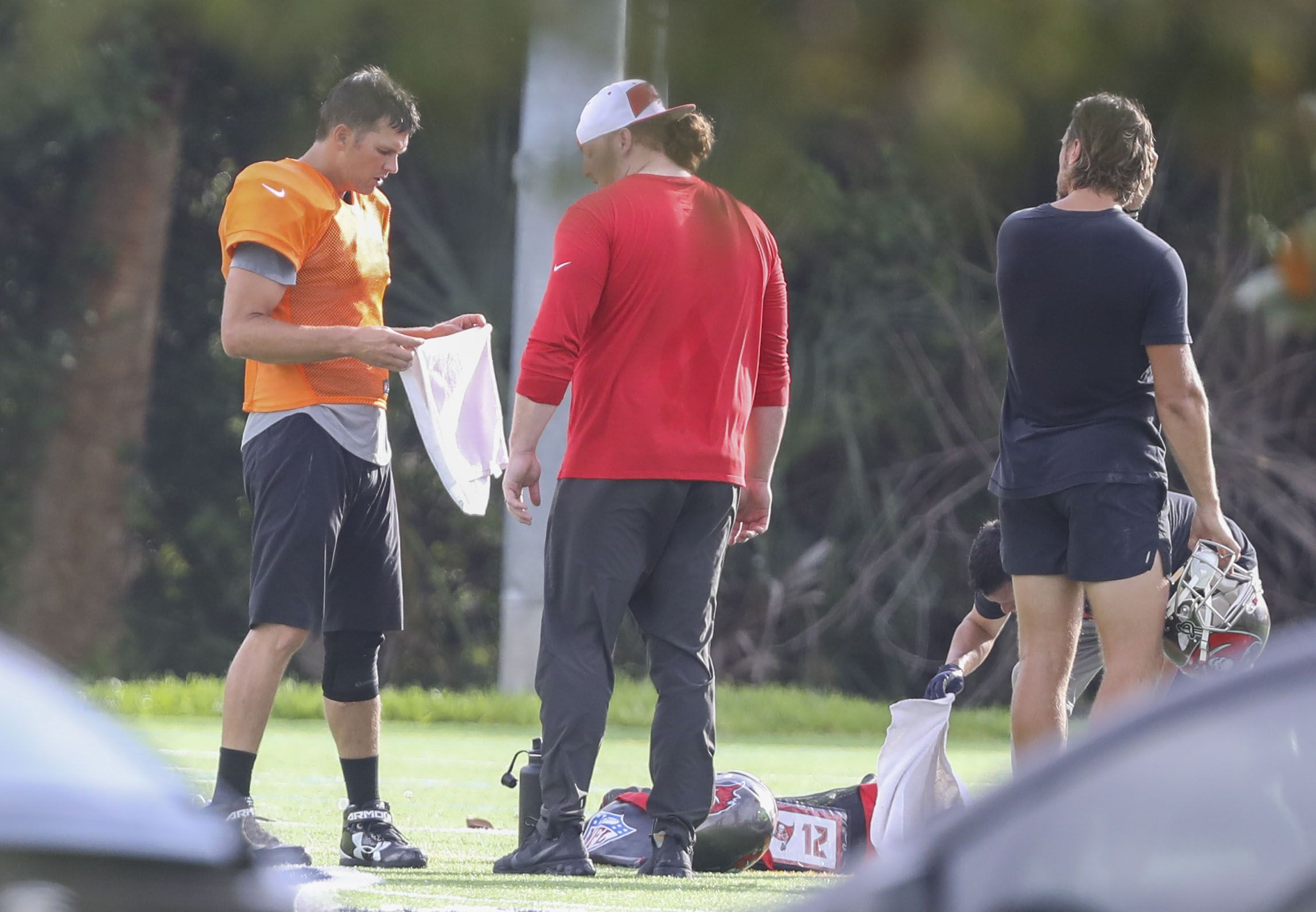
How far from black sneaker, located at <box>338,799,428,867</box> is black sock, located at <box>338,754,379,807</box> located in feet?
0.07

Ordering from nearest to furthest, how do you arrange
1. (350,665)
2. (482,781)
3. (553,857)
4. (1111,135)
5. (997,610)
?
1. (1111,135)
2. (553,857)
3. (350,665)
4. (997,610)
5. (482,781)

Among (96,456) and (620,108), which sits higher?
(620,108)

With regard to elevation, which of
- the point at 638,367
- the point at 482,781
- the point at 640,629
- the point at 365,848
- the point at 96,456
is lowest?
the point at 482,781

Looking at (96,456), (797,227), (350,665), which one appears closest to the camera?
(797,227)

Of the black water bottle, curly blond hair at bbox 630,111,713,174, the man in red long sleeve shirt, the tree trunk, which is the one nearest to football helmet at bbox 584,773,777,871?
the black water bottle

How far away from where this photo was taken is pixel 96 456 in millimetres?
20562

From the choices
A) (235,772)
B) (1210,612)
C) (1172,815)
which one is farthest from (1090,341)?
(1172,815)

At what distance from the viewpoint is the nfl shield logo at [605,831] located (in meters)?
4.89

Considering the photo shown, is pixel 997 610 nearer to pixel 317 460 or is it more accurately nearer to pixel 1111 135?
pixel 317 460

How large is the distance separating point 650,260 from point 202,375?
1716 centimetres

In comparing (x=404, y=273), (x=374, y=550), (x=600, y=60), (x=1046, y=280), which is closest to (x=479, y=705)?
(x=404, y=273)

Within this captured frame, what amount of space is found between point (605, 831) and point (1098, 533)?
4.86ft

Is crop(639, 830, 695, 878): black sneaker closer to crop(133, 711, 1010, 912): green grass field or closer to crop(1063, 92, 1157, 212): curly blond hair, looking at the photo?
crop(133, 711, 1010, 912): green grass field

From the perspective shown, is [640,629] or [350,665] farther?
[350,665]
